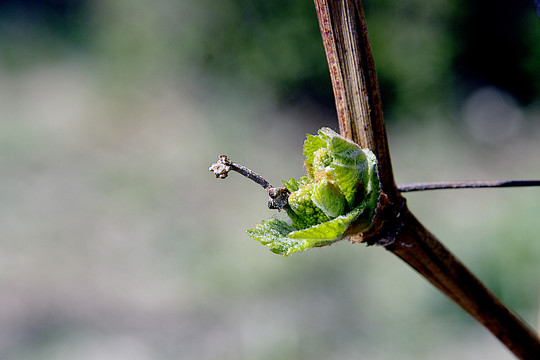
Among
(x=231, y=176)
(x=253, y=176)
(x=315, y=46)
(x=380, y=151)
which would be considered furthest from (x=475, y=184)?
(x=315, y=46)

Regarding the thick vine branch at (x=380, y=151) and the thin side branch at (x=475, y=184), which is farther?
the thin side branch at (x=475, y=184)

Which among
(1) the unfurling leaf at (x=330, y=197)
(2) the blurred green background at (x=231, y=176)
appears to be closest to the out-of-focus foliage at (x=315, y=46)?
(2) the blurred green background at (x=231, y=176)

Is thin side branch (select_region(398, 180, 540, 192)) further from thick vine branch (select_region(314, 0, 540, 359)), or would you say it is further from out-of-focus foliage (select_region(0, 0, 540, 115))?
out-of-focus foliage (select_region(0, 0, 540, 115))

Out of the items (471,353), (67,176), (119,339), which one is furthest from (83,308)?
(471,353)

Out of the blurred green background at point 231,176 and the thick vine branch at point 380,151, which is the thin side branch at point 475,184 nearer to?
the thick vine branch at point 380,151

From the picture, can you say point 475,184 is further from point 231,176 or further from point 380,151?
point 231,176

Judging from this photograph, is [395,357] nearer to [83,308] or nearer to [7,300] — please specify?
[83,308]

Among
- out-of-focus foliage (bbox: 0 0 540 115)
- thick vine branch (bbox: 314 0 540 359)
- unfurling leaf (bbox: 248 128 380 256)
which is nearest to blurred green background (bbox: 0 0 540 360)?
out-of-focus foliage (bbox: 0 0 540 115)
